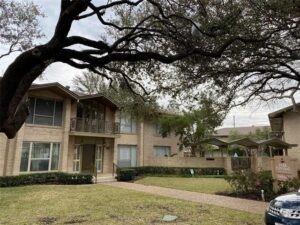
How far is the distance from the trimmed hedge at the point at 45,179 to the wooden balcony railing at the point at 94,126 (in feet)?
14.3

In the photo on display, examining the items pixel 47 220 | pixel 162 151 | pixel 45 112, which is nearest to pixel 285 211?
pixel 47 220

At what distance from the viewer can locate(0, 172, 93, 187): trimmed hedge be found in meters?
18.1

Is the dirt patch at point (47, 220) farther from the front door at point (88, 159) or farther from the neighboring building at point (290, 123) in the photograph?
the neighboring building at point (290, 123)

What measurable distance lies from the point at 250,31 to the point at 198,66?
214cm

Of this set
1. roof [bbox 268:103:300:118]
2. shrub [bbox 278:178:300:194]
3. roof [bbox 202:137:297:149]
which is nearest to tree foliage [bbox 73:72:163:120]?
shrub [bbox 278:178:300:194]

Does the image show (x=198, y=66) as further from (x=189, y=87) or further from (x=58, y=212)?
(x=58, y=212)

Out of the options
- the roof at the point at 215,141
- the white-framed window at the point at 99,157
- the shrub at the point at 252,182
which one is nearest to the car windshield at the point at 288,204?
the shrub at the point at 252,182

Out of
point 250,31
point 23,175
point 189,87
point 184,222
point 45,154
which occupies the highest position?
point 250,31

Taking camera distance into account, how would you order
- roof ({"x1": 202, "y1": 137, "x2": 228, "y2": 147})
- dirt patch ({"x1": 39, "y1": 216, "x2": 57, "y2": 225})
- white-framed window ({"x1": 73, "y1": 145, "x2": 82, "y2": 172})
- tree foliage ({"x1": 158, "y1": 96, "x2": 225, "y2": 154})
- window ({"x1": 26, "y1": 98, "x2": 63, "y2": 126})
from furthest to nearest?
1. tree foliage ({"x1": 158, "y1": 96, "x2": 225, "y2": 154})
2. roof ({"x1": 202, "y1": 137, "x2": 228, "y2": 147})
3. white-framed window ({"x1": 73, "y1": 145, "x2": 82, "y2": 172})
4. window ({"x1": 26, "y1": 98, "x2": 63, "y2": 126})
5. dirt patch ({"x1": 39, "y1": 216, "x2": 57, "y2": 225})

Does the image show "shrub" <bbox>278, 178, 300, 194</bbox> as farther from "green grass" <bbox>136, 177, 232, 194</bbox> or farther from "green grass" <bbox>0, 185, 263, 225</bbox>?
"green grass" <bbox>0, 185, 263, 225</bbox>

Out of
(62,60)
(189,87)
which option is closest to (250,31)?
(189,87)

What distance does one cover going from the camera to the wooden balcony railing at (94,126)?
24.0 metres

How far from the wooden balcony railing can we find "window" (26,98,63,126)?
1.28 meters

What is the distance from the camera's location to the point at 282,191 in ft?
43.6
